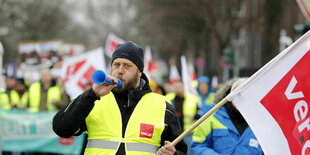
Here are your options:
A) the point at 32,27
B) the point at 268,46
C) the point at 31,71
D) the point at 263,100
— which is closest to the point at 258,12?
the point at 268,46

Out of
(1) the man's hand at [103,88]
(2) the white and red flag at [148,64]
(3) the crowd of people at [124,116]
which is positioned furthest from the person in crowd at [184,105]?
(1) the man's hand at [103,88]

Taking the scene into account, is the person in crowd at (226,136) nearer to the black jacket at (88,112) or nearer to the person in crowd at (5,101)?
the black jacket at (88,112)

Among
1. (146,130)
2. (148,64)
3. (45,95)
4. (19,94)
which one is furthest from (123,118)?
(148,64)

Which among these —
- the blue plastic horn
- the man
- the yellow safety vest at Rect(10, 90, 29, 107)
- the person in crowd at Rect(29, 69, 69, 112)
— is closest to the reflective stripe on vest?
the man

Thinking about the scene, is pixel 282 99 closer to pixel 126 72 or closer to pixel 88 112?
pixel 126 72

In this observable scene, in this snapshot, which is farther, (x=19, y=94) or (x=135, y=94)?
(x=19, y=94)

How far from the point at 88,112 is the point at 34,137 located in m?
7.50

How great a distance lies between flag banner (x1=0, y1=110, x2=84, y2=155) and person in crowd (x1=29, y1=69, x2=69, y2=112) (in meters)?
0.15

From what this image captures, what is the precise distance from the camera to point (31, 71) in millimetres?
24453

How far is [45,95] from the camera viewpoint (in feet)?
35.9

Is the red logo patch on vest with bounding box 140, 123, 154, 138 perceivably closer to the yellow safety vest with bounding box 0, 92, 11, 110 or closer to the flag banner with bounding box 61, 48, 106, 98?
the flag banner with bounding box 61, 48, 106, 98

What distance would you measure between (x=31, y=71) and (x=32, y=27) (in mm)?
25794

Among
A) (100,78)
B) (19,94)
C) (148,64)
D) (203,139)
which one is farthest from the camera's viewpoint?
(148,64)

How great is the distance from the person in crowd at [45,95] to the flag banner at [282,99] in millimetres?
7367
